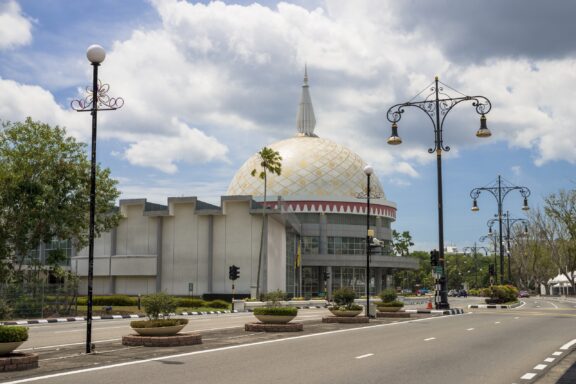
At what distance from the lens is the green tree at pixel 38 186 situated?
35719 mm

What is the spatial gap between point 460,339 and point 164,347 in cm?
853

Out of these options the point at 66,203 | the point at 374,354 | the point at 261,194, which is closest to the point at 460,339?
the point at 374,354

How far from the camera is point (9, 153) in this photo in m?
36.0

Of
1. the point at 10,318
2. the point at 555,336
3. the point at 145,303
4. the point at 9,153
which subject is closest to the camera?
the point at 145,303

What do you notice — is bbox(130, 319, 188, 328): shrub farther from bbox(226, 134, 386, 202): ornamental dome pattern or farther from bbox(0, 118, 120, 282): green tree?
bbox(226, 134, 386, 202): ornamental dome pattern

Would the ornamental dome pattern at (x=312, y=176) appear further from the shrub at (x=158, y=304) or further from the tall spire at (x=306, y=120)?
the shrub at (x=158, y=304)

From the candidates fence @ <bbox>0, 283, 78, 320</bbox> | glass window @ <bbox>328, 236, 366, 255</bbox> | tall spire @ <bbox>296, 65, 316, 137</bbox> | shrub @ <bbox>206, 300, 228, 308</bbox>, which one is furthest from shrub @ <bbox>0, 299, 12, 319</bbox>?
tall spire @ <bbox>296, 65, 316, 137</bbox>

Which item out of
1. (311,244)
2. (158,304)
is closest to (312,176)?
(311,244)

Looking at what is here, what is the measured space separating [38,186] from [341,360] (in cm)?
2648

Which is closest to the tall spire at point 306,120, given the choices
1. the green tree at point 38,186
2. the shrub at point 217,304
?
the shrub at point 217,304

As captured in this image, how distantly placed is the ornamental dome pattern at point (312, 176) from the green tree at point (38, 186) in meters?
51.4

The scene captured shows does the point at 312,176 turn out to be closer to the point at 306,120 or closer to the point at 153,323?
the point at 306,120

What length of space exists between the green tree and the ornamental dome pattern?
51410 millimetres

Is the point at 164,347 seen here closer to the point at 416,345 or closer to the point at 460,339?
the point at 416,345
